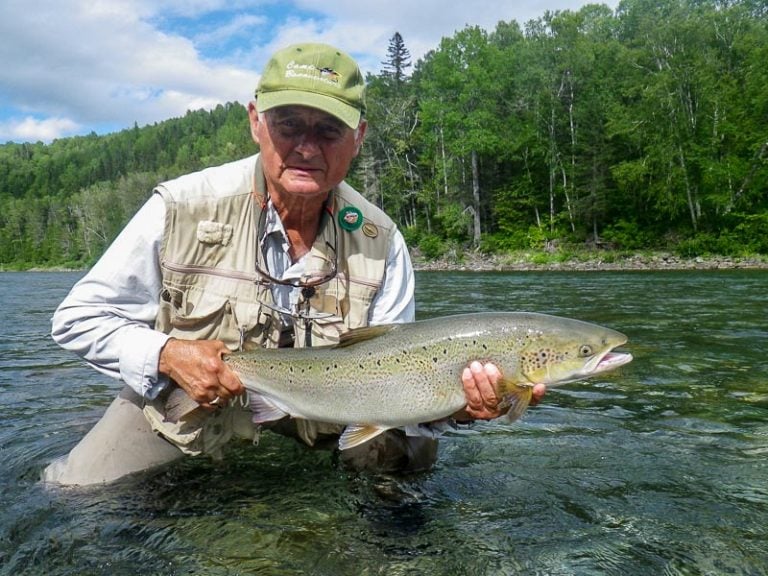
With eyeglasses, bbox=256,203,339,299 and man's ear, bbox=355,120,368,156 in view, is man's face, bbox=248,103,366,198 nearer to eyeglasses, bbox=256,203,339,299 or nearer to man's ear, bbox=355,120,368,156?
man's ear, bbox=355,120,368,156

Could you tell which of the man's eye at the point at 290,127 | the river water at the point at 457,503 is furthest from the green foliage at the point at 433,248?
the man's eye at the point at 290,127

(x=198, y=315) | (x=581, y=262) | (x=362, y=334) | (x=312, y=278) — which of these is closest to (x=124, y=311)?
(x=198, y=315)

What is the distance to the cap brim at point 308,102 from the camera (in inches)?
118

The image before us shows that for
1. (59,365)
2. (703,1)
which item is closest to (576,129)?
(703,1)

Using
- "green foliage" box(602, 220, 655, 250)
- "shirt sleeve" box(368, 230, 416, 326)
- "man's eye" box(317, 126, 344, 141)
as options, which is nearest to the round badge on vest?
"shirt sleeve" box(368, 230, 416, 326)

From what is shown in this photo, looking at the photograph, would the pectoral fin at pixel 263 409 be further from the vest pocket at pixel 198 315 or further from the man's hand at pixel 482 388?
the man's hand at pixel 482 388

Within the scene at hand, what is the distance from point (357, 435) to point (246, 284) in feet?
3.15

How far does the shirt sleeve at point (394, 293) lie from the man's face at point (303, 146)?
2.11ft

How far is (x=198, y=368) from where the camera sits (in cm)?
293

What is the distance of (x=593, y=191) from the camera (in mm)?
34781

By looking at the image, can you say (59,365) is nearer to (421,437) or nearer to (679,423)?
(421,437)

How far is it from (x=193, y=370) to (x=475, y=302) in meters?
11.5

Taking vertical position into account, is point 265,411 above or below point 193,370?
below

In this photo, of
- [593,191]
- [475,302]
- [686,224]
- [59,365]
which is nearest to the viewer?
[59,365]
